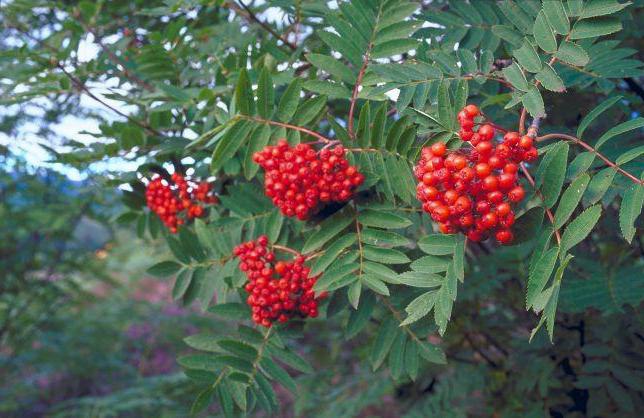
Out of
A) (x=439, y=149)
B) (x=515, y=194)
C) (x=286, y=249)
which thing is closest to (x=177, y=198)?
(x=286, y=249)

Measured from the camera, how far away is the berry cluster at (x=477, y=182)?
44.1 inches

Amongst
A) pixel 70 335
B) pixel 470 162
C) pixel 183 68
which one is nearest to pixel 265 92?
pixel 470 162

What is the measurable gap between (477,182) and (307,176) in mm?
398

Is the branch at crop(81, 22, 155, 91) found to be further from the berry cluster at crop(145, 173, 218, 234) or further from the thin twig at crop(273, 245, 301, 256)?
the thin twig at crop(273, 245, 301, 256)

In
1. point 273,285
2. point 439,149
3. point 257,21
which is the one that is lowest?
point 273,285

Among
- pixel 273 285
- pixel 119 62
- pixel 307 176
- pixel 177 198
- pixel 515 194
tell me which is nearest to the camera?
pixel 515 194

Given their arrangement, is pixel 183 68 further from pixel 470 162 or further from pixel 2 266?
pixel 2 266

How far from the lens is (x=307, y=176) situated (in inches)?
53.9

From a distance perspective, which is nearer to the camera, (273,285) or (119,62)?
(273,285)

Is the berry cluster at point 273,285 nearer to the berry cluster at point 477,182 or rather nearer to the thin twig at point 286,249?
the thin twig at point 286,249

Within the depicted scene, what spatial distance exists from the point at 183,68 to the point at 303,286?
3.25ft

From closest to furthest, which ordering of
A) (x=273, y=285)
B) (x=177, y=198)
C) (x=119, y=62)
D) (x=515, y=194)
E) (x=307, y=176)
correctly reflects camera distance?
(x=515, y=194) < (x=307, y=176) < (x=273, y=285) < (x=177, y=198) < (x=119, y=62)

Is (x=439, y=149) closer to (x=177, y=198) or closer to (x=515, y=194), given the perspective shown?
(x=515, y=194)

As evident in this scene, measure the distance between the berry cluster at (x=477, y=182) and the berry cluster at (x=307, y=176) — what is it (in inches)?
9.6
